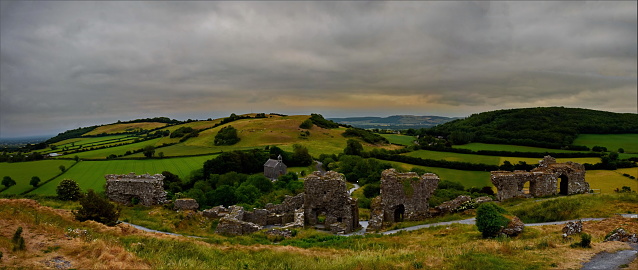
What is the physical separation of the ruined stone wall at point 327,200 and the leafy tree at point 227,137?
71858 mm

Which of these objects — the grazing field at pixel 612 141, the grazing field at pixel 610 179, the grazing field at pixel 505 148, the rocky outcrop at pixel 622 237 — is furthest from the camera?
the grazing field at pixel 505 148

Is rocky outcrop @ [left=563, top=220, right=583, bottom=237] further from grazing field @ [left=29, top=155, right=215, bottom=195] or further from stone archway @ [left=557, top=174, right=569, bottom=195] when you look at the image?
grazing field @ [left=29, top=155, right=215, bottom=195]

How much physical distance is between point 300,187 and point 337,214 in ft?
87.4

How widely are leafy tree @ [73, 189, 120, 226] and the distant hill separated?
3074 inches

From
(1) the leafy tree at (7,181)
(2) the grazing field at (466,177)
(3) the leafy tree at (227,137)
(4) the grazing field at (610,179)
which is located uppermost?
(3) the leafy tree at (227,137)

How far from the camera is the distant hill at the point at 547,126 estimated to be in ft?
250

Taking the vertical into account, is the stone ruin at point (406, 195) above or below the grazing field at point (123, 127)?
below

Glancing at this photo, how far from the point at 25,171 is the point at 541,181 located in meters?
50.9

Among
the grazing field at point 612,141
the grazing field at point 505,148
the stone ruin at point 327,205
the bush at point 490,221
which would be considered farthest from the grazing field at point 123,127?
the grazing field at point 612,141

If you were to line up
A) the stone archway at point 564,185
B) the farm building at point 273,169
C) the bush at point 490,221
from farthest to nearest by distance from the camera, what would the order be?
the farm building at point 273,169
the stone archway at point 564,185
the bush at point 490,221

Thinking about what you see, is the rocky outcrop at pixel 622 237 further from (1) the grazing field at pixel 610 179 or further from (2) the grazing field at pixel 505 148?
(2) the grazing field at pixel 505 148

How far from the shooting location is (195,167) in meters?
64.2

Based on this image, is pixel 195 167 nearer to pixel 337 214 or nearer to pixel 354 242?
pixel 337 214

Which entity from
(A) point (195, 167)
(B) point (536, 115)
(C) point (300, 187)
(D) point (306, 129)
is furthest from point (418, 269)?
(B) point (536, 115)
